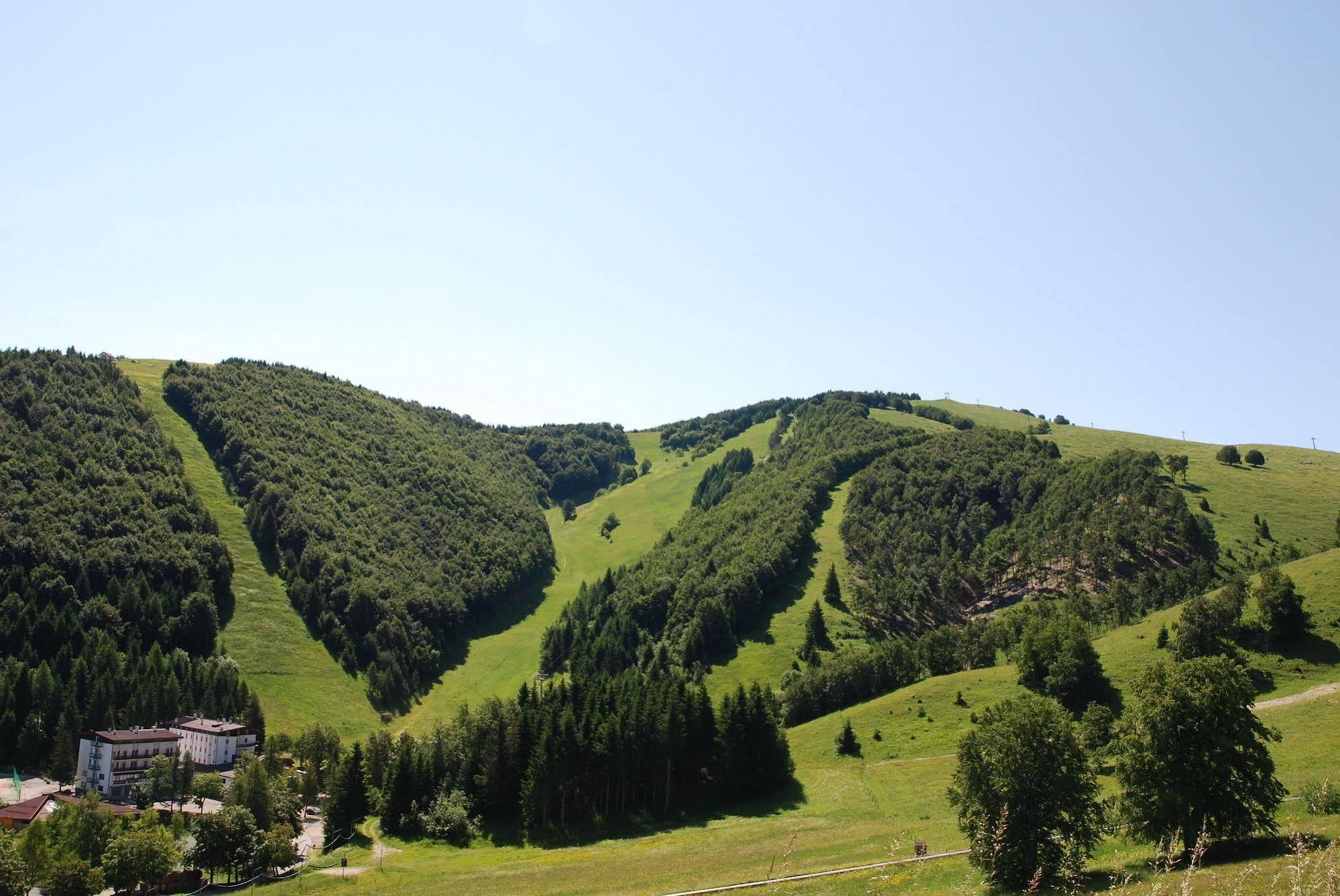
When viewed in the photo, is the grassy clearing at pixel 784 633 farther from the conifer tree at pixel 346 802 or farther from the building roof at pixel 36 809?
the building roof at pixel 36 809

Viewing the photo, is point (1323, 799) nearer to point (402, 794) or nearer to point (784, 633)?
point (402, 794)

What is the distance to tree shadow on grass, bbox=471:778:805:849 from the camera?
82812 millimetres

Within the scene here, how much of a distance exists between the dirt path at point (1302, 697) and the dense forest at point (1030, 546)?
68.9m

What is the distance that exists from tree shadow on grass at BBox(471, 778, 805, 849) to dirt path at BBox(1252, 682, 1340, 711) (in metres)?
47.1

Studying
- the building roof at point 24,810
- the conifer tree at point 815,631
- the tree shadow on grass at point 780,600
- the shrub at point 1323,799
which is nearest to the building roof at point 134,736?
the building roof at point 24,810

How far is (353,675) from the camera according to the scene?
168m

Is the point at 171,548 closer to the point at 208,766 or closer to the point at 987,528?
the point at 208,766

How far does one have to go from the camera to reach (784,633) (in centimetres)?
15900

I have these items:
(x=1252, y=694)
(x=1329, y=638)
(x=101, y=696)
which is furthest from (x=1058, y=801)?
(x=101, y=696)

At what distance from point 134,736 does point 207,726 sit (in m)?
12.2

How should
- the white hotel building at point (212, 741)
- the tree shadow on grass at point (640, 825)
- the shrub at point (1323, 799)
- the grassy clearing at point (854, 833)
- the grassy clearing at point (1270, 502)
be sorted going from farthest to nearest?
1. the grassy clearing at point (1270, 502)
2. the white hotel building at point (212, 741)
3. the tree shadow on grass at point (640, 825)
4. the grassy clearing at point (854, 833)
5. the shrub at point (1323, 799)

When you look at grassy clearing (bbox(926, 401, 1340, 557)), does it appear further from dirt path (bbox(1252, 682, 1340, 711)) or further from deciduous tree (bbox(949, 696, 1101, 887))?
deciduous tree (bbox(949, 696, 1101, 887))

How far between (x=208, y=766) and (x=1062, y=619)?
407 ft

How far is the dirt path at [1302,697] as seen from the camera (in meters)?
83.2
